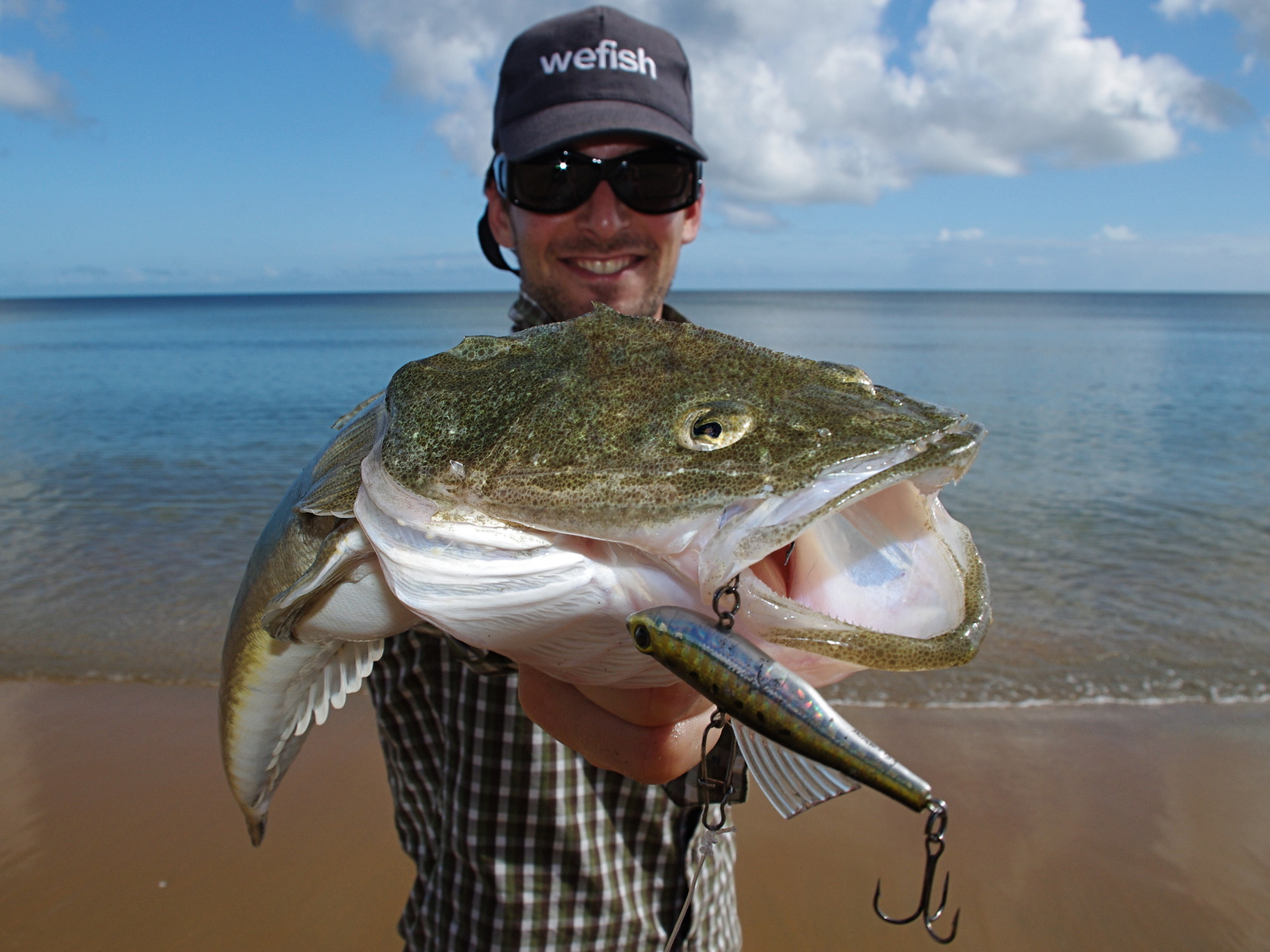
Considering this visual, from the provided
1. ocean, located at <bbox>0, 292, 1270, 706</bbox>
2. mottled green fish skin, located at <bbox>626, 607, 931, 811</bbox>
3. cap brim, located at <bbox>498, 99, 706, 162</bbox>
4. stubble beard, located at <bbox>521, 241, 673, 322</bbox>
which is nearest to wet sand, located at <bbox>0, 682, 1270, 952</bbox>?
ocean, located at <bbox>0, 292, 1270, 706</bbox>

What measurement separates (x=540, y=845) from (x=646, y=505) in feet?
5.55

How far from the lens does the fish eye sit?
4.02 feet

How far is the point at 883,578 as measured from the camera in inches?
50.8

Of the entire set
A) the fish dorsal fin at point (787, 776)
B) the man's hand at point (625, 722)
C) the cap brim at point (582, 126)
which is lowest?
the man's hand at point (625, 722)

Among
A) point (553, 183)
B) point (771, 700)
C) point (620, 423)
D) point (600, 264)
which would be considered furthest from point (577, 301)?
point (771, 700)

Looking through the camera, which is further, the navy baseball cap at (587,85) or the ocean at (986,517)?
the ocean at (986,517)

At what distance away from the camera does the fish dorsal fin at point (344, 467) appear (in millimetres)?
1555

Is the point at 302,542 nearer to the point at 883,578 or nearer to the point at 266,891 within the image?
the point at 883,578

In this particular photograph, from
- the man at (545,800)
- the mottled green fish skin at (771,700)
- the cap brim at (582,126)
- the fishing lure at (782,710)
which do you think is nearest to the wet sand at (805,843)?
the man at (545,800)

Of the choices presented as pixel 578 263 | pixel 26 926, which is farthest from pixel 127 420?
pixel 578 263

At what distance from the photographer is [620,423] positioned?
129 centimetres

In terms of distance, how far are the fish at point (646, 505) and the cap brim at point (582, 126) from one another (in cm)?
194

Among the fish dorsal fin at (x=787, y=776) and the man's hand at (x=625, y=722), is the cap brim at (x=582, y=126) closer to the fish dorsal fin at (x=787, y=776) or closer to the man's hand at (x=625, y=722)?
the man's hand at (x=625, y=722)

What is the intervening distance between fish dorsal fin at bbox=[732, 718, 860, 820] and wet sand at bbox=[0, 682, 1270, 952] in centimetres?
311
